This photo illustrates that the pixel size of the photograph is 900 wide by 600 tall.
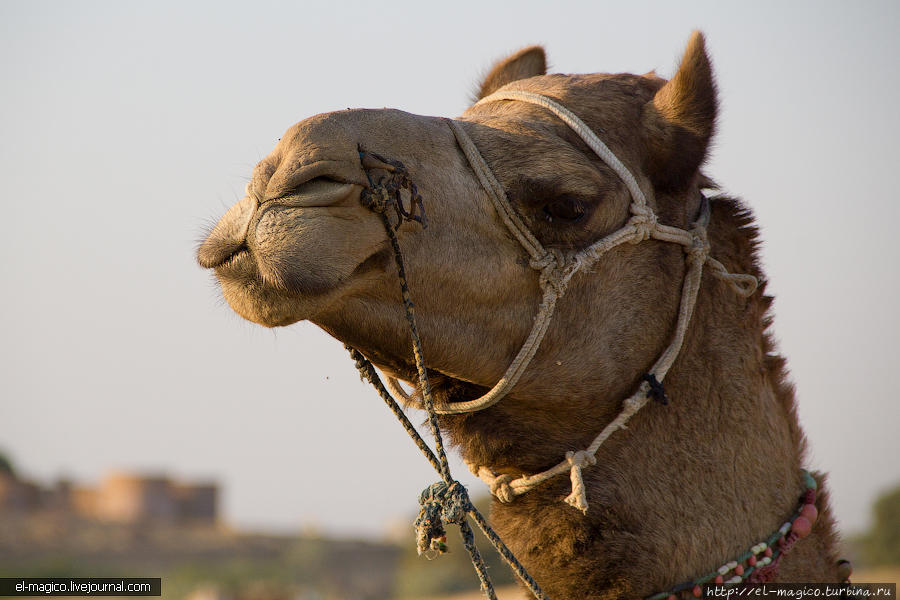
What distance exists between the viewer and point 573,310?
3205mm

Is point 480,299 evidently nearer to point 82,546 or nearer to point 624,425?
point 624,425

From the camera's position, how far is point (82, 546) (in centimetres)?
4144

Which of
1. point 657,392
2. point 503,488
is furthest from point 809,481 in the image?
point 503,488

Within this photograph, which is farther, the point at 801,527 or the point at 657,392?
the point at 801,527

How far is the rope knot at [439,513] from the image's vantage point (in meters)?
2.87

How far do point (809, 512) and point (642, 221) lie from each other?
46.5 inches

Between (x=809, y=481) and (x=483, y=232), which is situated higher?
(x=483, y=232)

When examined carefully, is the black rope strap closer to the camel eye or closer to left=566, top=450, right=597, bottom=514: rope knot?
left=566, top=450, right=597, bottom=514: rope knot

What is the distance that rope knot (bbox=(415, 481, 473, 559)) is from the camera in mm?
2873

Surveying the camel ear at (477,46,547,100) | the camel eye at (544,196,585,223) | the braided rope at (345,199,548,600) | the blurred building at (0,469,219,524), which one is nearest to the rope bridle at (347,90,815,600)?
the braided rope at (345,199,548,600)

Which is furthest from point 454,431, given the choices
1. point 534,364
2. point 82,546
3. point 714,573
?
point 82,546

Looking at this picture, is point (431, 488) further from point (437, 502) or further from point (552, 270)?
point (552, 270)

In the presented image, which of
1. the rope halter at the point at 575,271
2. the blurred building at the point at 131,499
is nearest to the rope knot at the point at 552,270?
the rope halter at the point at 575,271

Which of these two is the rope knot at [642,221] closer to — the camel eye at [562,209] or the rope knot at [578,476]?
the camel eye at [562,209]
